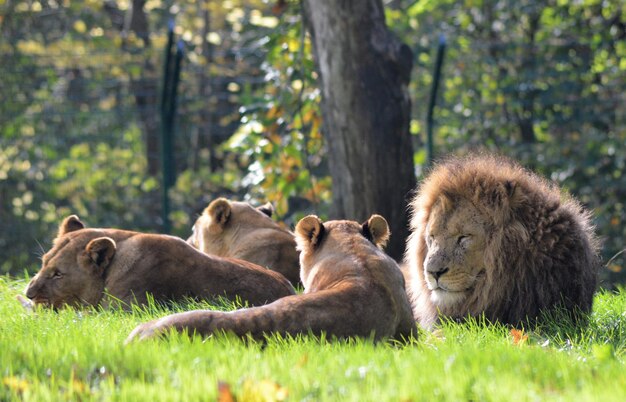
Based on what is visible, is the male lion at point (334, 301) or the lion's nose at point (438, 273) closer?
the male lion at point (334, 301)

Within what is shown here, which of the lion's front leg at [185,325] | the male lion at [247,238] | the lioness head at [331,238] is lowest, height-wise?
the male lion at [247,238]

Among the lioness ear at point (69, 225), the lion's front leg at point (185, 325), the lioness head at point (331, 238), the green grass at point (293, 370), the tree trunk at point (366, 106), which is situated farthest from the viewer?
the tree trunk at point (366, 106)

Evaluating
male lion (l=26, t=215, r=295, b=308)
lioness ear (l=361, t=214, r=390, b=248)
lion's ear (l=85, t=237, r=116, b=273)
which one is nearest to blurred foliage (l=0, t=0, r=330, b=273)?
male lion (l=26, t=215, r=295, b=308)

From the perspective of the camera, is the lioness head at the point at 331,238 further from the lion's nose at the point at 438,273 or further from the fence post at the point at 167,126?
the fence post at the point at 167,126

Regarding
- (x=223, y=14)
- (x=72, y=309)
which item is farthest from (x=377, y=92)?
(x=223, y=14)

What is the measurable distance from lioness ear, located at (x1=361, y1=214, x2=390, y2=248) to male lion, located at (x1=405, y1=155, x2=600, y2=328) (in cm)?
26

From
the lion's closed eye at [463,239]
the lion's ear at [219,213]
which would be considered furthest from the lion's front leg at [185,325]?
the lion's ear at [219,213]

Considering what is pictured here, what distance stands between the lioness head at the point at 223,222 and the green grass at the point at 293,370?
A: 2.65 m

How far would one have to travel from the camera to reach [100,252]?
6.34 m

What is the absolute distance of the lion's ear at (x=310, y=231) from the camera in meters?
5.66

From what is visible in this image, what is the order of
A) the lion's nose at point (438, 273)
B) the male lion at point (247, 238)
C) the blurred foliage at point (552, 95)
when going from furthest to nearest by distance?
the blurred foliage at point (552, 95), the male lion at point (247, 238), the lion's nose at point (438, 273)

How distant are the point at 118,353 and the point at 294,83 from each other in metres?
6.50

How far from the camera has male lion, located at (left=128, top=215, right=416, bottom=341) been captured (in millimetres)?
4719

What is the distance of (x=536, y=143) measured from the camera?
1231 cm
